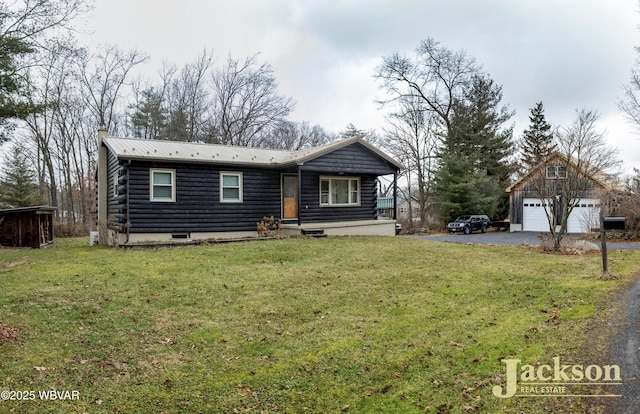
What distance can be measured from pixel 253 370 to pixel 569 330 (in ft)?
13.6

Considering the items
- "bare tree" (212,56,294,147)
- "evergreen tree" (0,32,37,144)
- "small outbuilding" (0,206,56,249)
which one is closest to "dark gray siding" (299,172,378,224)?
"small outbuilding" (0,206,56,249)

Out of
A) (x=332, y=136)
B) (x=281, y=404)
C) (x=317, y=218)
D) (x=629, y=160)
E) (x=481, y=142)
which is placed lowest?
(x=281, y=404)

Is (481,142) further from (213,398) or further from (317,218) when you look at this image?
(213,398)

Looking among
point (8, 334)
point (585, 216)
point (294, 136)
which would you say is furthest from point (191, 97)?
point (8, 334)

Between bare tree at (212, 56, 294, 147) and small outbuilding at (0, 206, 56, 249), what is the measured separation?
17.5 m

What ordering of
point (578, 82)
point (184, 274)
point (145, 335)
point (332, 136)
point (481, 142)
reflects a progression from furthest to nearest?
point (332, 136) → point (481, 142) → point (578, 82) → point (184, 274) → point (145, 335)

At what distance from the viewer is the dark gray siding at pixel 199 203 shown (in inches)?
552

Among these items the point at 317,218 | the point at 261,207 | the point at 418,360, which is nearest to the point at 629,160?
the point at 317,218

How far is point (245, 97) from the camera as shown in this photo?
108 feet

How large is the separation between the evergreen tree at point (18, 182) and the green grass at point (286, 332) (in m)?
21.3

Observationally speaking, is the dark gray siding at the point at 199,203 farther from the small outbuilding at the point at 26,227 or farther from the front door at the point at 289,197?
the small outbuilding at the point at 26,227

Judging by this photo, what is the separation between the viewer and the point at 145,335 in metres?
5.38

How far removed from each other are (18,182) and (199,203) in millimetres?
20709

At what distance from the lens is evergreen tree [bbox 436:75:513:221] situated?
2836cm
